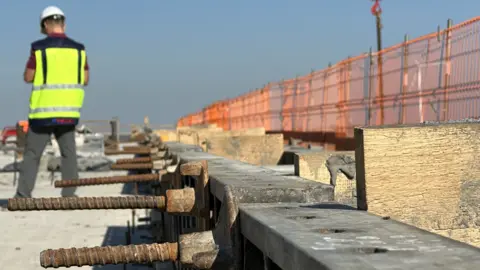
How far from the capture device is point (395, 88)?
13.0 meters

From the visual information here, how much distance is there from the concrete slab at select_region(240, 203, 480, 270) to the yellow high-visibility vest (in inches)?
283

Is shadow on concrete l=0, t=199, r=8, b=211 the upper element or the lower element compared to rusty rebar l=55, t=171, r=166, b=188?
lower

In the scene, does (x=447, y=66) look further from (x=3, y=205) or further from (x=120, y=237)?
(x=3, y=205)

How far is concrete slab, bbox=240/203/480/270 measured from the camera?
73.2 inches

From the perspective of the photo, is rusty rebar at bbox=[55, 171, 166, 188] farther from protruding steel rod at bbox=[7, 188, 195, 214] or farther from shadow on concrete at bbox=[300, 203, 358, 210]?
shadow on concrete at bbox=[300, 203, 358, 210]

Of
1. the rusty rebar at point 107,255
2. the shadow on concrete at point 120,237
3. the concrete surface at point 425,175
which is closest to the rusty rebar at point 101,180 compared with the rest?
the shadow on concrete at point 120,237

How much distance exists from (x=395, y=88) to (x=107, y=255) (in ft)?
34.6

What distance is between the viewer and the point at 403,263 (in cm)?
184

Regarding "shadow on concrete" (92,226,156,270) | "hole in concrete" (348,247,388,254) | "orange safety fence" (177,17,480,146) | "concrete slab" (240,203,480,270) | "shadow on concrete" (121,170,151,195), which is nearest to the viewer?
"concrete slab" (240,203,480,270)

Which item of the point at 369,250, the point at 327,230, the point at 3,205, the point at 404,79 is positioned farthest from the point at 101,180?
the point at 404,79

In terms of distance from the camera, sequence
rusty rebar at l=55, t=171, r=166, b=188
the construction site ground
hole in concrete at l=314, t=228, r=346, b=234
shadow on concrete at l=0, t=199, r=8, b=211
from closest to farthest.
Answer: hole in concrete at l=314, t=228, r=346, b=234 → rusty rebar at l=55, t=171, r=166, b=188 → the construction site ground → shadow on concrete at l=0, t=199, r=8, b=211

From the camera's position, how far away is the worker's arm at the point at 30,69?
31.6ft

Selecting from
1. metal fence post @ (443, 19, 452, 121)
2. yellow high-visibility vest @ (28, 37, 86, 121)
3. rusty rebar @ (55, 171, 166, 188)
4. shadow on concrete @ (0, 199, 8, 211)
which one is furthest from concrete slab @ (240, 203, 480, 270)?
metal fence post @ (443, 19, 452, 121)

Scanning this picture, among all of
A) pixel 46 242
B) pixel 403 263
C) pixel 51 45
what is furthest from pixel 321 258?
pixel 51 45
